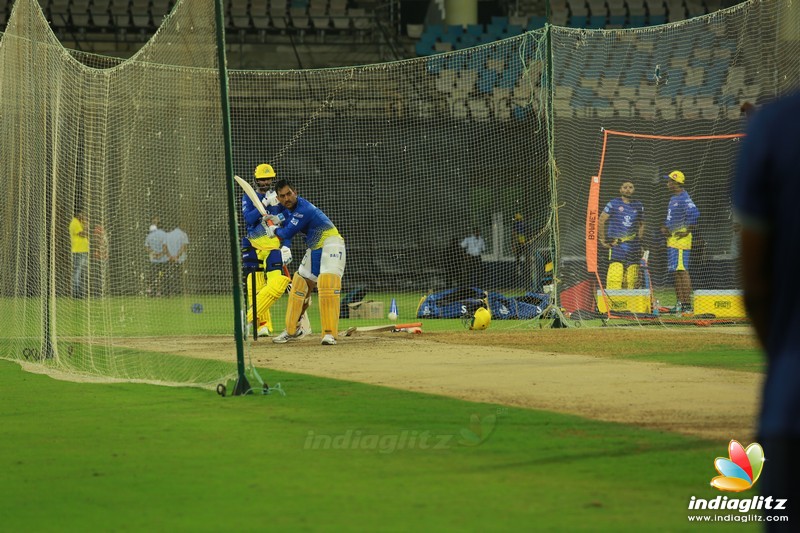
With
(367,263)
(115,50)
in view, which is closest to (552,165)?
(367,263)

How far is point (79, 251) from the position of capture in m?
13.6

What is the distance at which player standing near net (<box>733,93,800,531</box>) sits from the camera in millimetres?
2436

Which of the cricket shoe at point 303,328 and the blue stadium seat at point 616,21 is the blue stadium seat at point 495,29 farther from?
the cricket shoe at point 303,328

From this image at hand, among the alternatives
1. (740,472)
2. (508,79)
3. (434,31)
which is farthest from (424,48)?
(740,472)

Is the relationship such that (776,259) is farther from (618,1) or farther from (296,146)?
(618,1)

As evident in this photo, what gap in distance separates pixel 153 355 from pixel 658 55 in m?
12.3

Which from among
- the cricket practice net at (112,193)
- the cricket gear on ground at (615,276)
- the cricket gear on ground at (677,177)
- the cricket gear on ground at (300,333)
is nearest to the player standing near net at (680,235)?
the cricket gear on ground at (677,177)

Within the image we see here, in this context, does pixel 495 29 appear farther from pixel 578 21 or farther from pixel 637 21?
pixel 637 21

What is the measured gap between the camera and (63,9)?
3594 centimetres

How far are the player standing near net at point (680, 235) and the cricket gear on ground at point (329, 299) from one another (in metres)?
6.93

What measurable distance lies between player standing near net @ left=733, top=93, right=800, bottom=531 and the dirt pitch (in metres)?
4.97

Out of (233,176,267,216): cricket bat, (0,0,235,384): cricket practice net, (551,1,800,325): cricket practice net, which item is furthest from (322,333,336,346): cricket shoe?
(551,1,800,325): cricket practice net

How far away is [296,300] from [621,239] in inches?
254

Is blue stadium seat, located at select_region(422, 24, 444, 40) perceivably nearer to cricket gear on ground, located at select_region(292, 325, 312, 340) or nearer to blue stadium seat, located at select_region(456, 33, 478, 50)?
blue stadium seat, located at select_region(456, 33, 478, 50)
